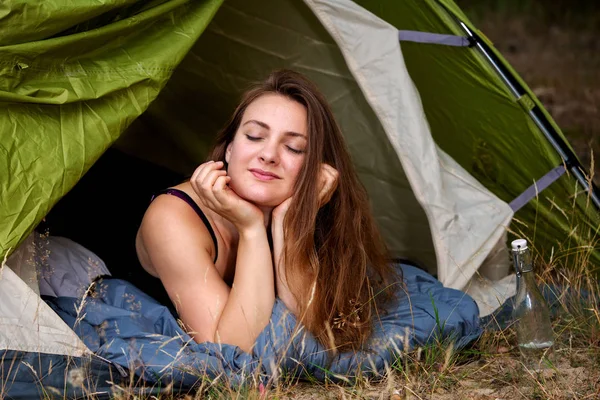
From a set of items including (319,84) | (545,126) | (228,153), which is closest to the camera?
(228,153)

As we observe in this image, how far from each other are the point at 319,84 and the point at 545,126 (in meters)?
0.92

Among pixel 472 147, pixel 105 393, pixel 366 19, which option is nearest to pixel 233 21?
pixel 366 19

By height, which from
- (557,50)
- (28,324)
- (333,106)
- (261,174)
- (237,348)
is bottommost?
(237,348)

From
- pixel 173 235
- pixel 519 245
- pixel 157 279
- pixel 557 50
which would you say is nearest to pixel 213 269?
pixel 173 235

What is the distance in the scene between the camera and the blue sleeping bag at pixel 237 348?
2285 millimetres

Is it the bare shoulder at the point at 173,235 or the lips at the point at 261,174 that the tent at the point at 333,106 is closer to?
the bare shoulder at the point at 173,235

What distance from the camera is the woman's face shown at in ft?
8.29

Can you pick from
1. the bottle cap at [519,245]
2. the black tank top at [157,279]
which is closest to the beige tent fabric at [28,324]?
the black tank top at [157,279]

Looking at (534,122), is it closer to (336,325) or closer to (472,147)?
Answer: (472,147)

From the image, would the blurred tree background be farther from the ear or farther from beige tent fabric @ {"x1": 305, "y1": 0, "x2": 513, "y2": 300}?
the ear

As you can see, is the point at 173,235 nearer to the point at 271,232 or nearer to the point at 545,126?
the point at 271,232

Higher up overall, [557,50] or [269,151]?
[557,50]

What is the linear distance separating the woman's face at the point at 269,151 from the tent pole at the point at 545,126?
0.75 m

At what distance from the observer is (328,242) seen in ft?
8.79
